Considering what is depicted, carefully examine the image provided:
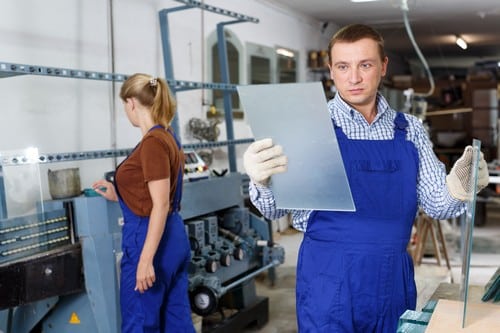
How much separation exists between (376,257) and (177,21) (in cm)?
305

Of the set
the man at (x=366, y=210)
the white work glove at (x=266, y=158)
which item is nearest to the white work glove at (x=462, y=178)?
the man at (x=366, y=210)

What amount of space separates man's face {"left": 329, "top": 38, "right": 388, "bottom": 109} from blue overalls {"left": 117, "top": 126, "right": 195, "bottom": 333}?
1044 mm

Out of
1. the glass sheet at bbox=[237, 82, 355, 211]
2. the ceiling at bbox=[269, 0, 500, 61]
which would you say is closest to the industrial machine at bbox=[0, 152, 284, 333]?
the glass sheet at bbox=[237, 82, 355, 211]

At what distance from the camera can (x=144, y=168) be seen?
7.21 ft

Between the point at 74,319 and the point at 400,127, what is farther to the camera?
the point at 74,319

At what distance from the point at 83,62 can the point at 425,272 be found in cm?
288

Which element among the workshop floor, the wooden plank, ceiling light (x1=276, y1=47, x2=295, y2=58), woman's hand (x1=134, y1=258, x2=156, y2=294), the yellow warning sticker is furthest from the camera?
ceiling light (x1=276, y1=47, x2=295, y2=58)

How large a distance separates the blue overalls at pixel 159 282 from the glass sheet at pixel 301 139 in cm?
102

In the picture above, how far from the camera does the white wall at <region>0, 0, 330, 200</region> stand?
9.43 ft

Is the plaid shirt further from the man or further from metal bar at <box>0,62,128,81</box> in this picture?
metal bar at <box>0,62,128,81</box>

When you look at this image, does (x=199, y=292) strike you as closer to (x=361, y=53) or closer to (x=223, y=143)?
(x=223, y=143)

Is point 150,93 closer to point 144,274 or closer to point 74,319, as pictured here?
point 144,274

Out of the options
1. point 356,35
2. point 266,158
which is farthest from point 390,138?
point 266,158

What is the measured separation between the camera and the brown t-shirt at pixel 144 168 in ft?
7.23
